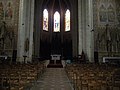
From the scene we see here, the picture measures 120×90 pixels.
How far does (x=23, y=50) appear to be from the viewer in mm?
27078

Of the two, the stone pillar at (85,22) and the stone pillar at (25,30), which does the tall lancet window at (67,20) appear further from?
the stone pillar at (25,30)

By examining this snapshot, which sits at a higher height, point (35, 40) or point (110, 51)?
point (35, 40)

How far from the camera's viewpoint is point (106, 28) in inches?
1095

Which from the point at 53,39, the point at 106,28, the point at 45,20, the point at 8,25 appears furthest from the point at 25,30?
the point at 45,20

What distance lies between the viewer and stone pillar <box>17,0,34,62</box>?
87.4ft

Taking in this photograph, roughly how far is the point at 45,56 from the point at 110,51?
22.0 meters

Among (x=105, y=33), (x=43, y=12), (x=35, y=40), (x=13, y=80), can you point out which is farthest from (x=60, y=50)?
(x=13, y=80)

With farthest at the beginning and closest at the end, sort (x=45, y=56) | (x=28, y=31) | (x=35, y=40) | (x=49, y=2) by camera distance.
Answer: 1. (x=49, y=2)
2. (x=45, y=56)
3. (x=35, y=40)
4. (x=28, y=31)

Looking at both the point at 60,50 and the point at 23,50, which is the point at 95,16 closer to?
the point at 23,50

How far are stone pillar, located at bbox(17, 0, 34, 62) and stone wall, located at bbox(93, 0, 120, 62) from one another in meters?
11.2

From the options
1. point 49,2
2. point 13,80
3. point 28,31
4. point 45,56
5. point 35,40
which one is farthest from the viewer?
point 49,2

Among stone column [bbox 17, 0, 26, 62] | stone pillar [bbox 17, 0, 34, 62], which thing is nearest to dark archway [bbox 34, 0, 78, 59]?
stone pillar [bbox 17, 0, 34, 62]

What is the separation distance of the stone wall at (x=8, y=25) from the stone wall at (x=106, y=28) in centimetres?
1296

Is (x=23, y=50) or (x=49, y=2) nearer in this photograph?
(x=23, y=50)
